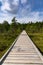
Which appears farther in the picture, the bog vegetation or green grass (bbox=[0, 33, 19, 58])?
the bog vegetation

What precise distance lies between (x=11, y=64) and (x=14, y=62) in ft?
1.20

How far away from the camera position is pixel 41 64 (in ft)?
26.0

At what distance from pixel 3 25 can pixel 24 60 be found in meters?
60.4

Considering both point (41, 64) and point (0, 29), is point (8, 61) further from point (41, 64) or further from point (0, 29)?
point (0, 29)

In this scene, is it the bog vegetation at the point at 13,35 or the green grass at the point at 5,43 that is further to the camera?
the bog vegetation at the point at 13,35

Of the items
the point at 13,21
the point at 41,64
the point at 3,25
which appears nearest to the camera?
the point at 41,64

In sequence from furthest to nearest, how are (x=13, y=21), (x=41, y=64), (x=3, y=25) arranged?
(x=3, y=25) → (x=13, y=21) → (x=41, y=64)

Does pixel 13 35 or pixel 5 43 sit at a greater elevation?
pixel 5 43

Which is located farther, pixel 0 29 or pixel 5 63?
pixel 0 29

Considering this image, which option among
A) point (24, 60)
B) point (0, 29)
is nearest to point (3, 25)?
point (0, 29)

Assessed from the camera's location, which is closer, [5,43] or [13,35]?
[5,43]

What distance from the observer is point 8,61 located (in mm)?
8469

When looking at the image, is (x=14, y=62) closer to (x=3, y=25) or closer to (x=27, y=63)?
(x=27, y=63)

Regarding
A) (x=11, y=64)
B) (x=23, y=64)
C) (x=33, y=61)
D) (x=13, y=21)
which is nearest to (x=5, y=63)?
(x=11, y=64)
